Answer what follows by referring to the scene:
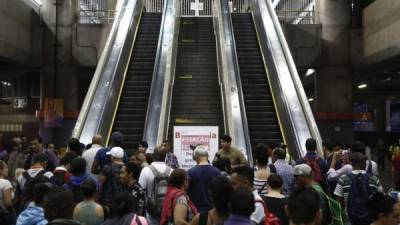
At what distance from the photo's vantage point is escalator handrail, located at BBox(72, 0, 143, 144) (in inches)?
512

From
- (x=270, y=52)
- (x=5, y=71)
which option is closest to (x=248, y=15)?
(x=270, y=52)

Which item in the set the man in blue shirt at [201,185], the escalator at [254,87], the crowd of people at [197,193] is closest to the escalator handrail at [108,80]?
the escalator at [254,87]

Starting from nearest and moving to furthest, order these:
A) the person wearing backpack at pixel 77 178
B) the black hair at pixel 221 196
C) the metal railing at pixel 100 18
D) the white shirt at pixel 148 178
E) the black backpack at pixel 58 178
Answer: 1. the black hair at pixel 221 196
2. the person wearing backpack at pixel 77 178
3. the black backpack at pixel 58 178
4. the white shirt at pixel 148 178
5. the metal railing at pixel 100 18

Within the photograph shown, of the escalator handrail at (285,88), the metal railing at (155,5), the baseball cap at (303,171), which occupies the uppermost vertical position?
the metal railing at (155,5)

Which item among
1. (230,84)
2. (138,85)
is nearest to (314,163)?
(230,84)

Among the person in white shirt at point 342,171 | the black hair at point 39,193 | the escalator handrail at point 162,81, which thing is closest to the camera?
A: the black hair at point 39,193

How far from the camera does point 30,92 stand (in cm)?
2608

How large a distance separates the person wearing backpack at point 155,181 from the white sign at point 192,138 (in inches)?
164

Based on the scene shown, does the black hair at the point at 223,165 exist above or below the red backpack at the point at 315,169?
above

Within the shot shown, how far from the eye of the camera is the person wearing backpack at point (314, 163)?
808cm

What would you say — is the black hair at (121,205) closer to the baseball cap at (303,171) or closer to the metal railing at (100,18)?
the baseball cap at (303,171)

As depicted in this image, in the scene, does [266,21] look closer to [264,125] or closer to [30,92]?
[264,125]

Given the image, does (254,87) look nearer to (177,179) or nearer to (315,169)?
(315,169)

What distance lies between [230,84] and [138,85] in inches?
113
